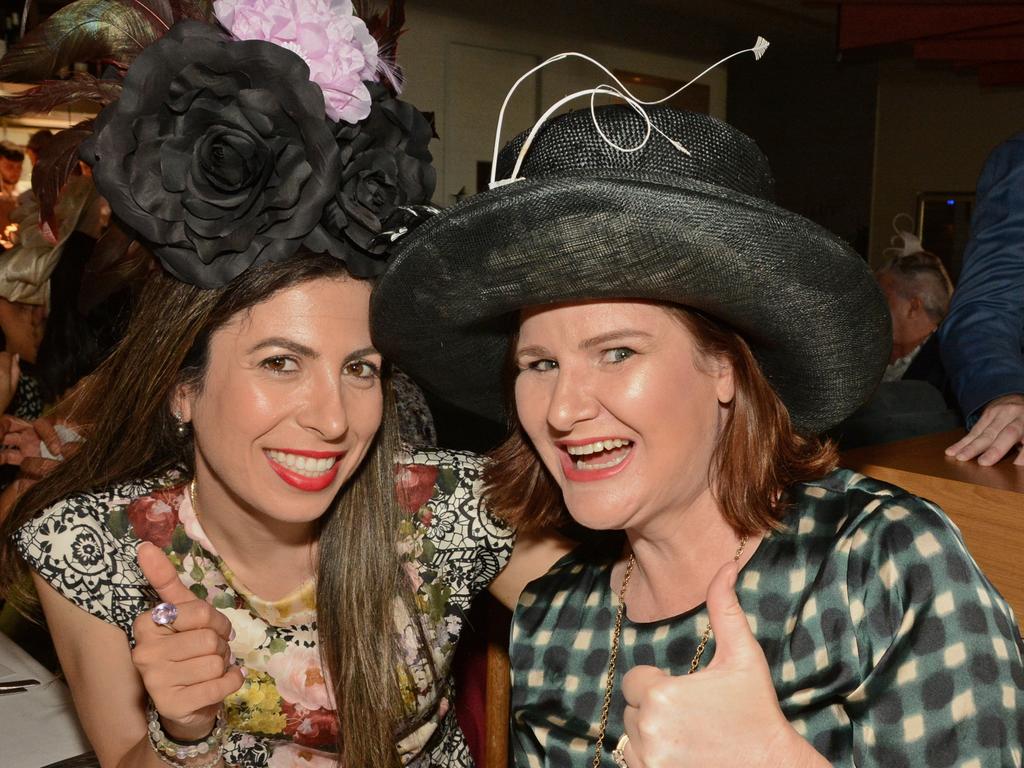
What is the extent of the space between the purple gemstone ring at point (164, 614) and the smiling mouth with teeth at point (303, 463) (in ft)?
1.05

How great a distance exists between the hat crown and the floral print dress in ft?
2.56

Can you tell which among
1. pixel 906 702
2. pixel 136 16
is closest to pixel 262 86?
pixel 136 16

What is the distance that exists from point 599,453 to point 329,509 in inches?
26.2

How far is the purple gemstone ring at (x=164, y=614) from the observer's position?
1.34m

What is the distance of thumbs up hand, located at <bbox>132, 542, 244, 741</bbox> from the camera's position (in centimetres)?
135

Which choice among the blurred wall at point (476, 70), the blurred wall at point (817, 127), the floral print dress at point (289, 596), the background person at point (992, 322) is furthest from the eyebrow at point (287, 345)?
the blurred wall at point (817, 127)

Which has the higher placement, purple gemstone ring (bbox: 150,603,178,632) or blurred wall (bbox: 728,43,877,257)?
blurred wall (bbox: 728,43,877,257)

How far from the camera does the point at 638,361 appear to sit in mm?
1386

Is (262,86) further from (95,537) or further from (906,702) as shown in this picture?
(906,702)

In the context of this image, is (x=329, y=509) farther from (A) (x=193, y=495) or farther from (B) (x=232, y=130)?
(B) (x=232, y=130)

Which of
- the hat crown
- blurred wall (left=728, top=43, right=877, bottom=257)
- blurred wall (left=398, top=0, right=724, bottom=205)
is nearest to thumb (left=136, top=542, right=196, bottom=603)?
the hat crown

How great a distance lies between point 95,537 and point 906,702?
1.37m

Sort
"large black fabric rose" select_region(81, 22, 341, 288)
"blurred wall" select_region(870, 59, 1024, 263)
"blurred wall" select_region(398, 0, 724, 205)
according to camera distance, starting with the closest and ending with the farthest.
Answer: "large black fabric rose" select_region(81, 22, 341, 288), "blurred wall" select_region(398, 0, 724, 205), "blurred wall" select_region(870, 59, 1024, 263)

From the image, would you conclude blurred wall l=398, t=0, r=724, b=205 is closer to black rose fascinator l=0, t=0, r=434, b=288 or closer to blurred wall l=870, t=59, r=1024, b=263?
blurred wall l=870, t=59, r=1024, b=263
